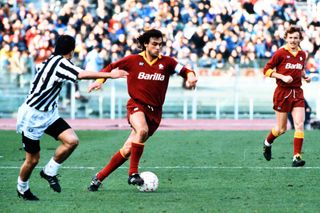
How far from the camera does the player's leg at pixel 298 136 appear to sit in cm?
1467

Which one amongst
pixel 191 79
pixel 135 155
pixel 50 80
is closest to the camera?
pixel 50 80

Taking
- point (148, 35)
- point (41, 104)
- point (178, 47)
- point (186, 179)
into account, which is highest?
point (148, 35)

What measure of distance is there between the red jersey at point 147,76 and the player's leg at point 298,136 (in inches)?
132

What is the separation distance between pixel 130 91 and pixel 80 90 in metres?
17.2

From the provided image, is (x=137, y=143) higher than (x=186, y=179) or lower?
higher

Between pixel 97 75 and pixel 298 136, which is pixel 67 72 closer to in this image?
pixel 97 75

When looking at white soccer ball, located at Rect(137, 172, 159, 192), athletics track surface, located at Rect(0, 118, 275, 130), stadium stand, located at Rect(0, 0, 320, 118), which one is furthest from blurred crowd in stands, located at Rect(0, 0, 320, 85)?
white soccer ball, located at Rect(137, 172, 159, 192)

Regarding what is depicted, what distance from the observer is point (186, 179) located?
12977 millimetres

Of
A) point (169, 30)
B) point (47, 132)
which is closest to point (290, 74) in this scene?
point (47, 132)

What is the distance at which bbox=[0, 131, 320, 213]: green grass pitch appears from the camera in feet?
33.6

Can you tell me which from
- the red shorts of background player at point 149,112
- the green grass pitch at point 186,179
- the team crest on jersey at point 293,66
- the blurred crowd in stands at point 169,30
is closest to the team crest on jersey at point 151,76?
the red shorts of background player at point 149,112

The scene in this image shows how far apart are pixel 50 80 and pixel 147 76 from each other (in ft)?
5.62

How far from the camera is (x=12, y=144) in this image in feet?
64.7

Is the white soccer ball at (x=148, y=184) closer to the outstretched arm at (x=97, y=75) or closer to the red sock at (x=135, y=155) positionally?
the red sock at (x=135, y=155)
